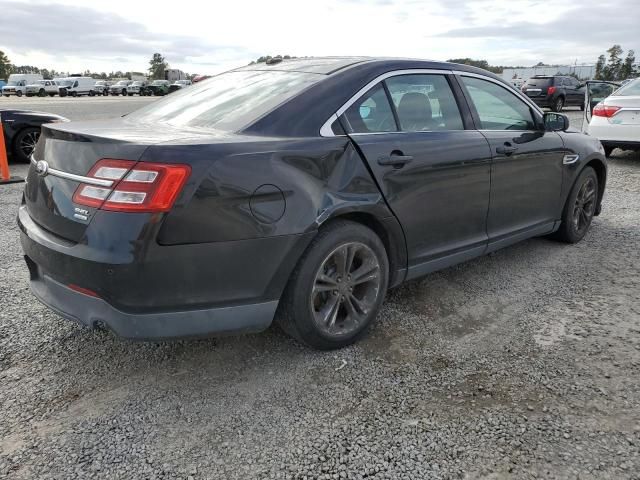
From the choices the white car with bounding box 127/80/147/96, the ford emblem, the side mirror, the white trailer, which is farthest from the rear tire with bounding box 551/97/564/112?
the white trailer

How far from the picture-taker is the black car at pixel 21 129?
8.53 m

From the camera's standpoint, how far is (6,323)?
10.8 feet

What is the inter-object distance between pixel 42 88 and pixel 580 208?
188ft

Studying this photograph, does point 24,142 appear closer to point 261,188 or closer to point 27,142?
point 27,142

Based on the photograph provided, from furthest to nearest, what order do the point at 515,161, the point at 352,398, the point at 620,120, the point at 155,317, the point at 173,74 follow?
1. the point at 173,74
2. the point at 620,120
3. the point at 515,161
4. the point at 352,398
5. the point at 155,317

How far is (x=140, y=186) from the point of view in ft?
7.41

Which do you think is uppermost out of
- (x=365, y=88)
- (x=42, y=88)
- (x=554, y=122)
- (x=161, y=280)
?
(x=42, y=88)

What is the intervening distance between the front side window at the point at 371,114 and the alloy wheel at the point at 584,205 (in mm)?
2565

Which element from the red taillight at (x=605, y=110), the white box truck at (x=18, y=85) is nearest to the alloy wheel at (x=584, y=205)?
the red taillight at (x=605, y=110)

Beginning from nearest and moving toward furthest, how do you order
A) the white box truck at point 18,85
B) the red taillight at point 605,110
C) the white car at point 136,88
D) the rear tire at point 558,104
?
the red taillight at point 605,110, the rear tire at point 558,104, the white box truck at point 18,85, the white car at point 136,88

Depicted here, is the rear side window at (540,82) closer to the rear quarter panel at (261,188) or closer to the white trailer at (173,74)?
the rear quarter panel at (261,188)

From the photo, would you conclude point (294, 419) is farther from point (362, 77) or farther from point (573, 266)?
point (573, 266)

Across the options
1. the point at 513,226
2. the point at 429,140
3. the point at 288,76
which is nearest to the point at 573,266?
the point at 513,226

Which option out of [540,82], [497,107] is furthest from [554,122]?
[540,82]
